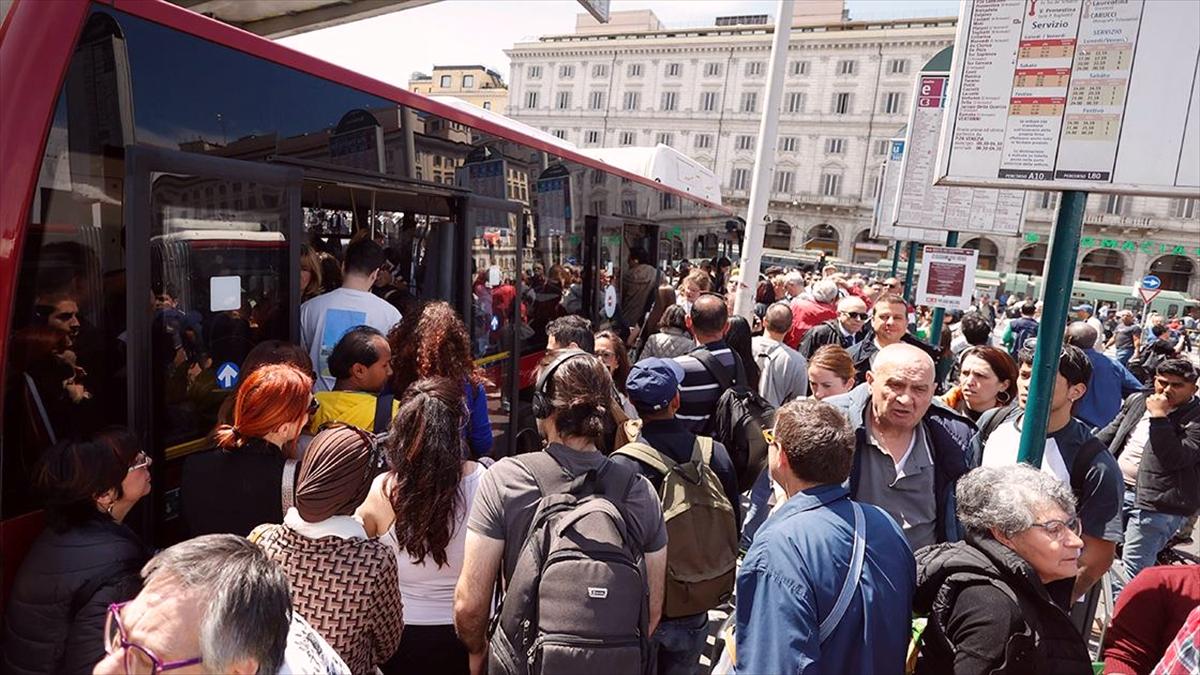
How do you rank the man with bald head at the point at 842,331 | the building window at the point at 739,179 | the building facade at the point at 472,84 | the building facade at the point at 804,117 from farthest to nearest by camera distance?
the building facade at the point at 472,84, the building window at the point at 739,179, the building facade at the point at 804,117, the man with bald head at the point at 842,331

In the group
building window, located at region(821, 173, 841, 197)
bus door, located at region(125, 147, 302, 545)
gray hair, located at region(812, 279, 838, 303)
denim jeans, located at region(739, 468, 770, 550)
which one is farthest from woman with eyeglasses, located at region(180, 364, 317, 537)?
building window, located at region(821, 173, 841, 197)

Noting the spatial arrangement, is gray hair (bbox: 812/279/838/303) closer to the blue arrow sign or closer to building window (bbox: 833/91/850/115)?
the blue arrow sign

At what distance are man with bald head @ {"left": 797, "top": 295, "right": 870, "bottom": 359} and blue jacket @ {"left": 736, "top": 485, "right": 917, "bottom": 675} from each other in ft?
14.0

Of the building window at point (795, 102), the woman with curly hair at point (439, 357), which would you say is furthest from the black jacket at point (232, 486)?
the building window at point (795, 102)

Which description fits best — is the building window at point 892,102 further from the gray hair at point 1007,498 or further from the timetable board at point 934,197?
the gray hair at point 1007,498

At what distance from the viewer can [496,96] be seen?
240ft

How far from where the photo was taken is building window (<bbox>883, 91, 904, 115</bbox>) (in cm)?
5362

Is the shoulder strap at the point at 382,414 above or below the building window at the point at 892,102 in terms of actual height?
below

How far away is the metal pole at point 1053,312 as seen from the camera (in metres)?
2.35

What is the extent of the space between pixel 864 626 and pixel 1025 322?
9.38 m

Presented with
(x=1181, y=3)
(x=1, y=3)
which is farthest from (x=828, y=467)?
(x=1, y=3)

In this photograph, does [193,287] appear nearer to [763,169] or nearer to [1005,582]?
[1005,582]

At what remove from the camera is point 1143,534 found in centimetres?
470

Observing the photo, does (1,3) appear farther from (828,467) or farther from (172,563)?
(828,467)
